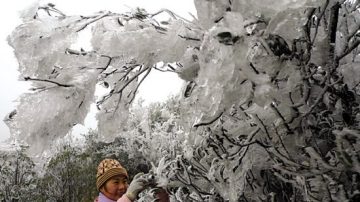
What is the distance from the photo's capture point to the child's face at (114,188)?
380cm

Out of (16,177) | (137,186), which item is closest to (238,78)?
(137,186)

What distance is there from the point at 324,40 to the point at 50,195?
55.7 ft

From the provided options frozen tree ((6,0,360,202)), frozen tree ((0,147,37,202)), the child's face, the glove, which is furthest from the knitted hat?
frozen tree ((0,147,37,202))

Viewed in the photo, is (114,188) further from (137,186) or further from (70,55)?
(70,55)

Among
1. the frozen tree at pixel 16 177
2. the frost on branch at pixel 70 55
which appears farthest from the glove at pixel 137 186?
the frozen tree at pixel 16 177

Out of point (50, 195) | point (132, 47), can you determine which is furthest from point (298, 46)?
point (50, 195)

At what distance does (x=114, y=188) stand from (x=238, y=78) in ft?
8.40

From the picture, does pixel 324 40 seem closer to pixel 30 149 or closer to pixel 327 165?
pixel 327 165

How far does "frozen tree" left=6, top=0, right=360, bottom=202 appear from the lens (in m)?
1.49

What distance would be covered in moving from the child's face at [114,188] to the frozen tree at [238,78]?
5.62ft

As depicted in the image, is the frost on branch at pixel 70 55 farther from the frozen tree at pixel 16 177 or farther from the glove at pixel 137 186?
the frozen tree at pixel 16 177

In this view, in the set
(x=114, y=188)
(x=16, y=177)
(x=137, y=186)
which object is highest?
(x=16, y=177)

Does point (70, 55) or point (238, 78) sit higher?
point (70, 55)

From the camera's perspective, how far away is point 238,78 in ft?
4.88
